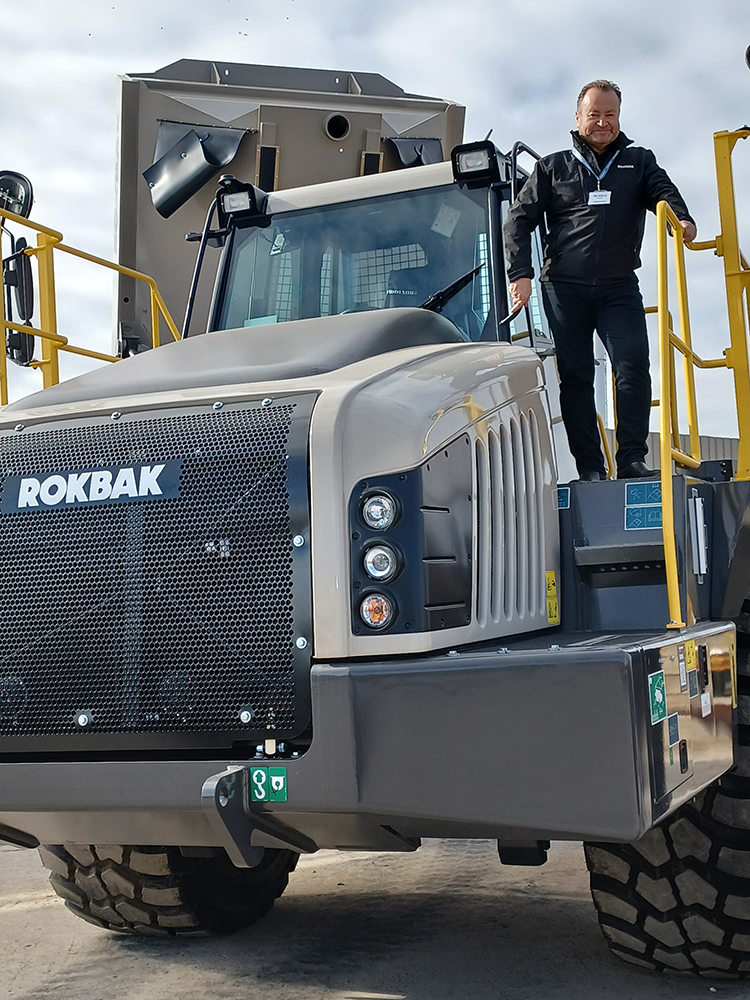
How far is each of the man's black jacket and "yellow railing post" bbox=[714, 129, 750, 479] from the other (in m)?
0.16

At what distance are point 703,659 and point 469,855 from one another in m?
2.88

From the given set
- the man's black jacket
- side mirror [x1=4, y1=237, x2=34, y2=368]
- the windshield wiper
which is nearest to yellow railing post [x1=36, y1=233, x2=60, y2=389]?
side mirror [x1=4, y1=237, x2=34, y2=368]

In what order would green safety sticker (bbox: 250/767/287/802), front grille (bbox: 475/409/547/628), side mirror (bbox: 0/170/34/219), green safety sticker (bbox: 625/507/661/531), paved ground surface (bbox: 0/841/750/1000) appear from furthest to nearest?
side mirror (bbox: 0/170/34/219) < paved ground surface (bbox: 0/841/750/1000) < green safety sticker (bbox: 625/507/661/531) < front grille (bbox: 475/409/547/628) < green safety sticker (bbox: 250/767/287/802)

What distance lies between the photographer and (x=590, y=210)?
4164 millimetres

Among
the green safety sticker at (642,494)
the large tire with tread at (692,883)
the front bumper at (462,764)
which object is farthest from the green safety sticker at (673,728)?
the green safety sticker at (642,494)

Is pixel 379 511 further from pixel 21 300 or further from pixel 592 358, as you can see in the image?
pixel 21 300

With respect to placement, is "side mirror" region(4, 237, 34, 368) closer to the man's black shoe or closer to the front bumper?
the front bumper

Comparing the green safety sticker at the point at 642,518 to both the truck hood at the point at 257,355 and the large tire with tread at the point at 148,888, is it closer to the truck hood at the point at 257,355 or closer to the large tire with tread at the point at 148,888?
the truck hood at the point at 257,355

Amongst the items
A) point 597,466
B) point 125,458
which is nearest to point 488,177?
point 597,466

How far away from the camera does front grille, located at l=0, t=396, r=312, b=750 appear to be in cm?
287

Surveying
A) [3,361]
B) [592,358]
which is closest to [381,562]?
[592,358]

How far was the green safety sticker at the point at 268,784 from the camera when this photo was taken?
2775mm

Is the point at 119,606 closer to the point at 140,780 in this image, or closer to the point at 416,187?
the point at 140,780

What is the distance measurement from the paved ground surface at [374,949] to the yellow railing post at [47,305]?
230 cm
